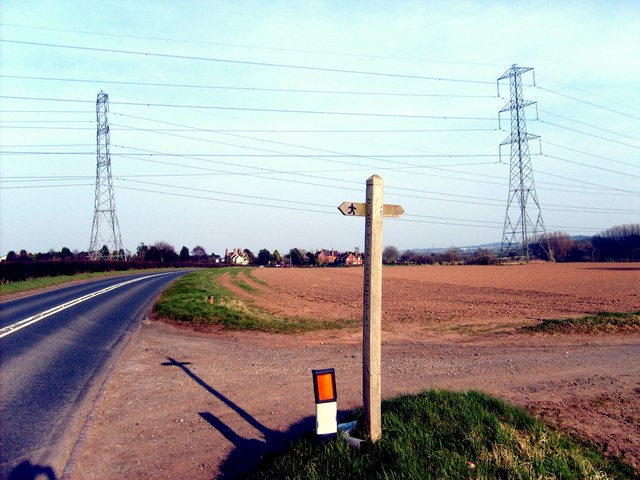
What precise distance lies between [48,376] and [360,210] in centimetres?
675

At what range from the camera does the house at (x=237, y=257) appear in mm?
125537

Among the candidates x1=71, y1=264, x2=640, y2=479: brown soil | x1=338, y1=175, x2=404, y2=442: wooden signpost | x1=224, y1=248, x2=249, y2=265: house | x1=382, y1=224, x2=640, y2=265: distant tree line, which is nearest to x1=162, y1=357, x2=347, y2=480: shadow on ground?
x1=71, y1=264, x2=640, y2=479: brown soil

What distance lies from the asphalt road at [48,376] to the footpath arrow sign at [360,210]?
3.72 meters

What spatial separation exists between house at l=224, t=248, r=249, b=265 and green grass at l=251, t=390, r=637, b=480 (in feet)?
379

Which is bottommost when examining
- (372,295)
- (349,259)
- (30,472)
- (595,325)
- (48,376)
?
(30,472)

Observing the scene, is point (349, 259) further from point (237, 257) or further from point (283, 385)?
point (283, 385)

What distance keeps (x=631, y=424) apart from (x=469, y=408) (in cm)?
181

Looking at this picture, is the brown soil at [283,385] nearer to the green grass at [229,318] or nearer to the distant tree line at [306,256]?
the green grass at [229,318]

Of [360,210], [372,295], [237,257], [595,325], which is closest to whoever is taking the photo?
[372,295]

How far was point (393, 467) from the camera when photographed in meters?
4.25

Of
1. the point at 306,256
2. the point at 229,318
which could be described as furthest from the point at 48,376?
the point at 306,256

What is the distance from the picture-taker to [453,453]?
14.4 feet

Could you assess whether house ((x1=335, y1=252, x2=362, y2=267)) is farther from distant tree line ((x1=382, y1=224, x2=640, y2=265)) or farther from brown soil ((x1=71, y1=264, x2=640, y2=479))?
brown soil ((x1=71, y1=264, x2=640, y2=479))

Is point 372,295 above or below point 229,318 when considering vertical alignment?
above
